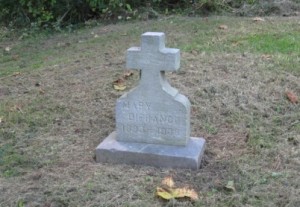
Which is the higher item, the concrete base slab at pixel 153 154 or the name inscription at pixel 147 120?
the name inscription at pixel 147 120

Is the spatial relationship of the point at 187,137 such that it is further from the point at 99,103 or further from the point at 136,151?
the point at 99,103

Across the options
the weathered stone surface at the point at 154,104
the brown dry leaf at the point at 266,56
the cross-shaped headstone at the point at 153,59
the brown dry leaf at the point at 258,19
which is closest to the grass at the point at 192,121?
the brown dry leaf at the point at 266,56

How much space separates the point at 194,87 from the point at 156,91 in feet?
4.53

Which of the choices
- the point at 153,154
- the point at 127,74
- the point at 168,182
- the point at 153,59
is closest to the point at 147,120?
the point at 153,154

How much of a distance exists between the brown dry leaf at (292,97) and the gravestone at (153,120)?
130cm

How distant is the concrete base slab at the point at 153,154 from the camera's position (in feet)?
13.3

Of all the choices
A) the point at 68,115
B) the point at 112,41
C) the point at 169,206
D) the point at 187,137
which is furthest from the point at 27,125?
the point at 112,41

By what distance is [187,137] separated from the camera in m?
4.18

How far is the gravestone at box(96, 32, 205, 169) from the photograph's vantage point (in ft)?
13.3

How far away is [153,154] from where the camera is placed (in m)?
4.08

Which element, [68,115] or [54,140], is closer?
[54,140]

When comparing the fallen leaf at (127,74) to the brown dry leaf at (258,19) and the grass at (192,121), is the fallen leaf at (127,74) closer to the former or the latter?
the grass at (192,121)

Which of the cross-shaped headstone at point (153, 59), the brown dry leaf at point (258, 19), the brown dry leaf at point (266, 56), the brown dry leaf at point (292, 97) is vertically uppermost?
the cross-shaped headstone at point (153, 59)

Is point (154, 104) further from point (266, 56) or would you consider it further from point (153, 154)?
point (266, 56)
